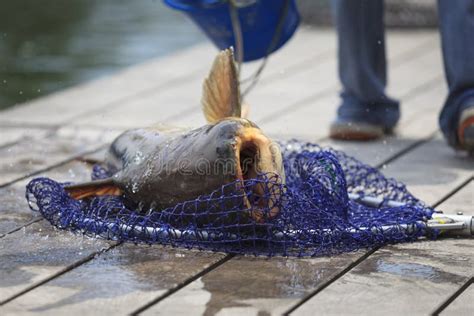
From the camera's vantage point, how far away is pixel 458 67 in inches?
189

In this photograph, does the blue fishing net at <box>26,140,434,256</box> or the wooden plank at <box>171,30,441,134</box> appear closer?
the blue fishing net at <box>26,140,434,256</box>

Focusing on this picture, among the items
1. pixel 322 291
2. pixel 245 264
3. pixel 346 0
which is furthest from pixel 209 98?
pixel 346 0

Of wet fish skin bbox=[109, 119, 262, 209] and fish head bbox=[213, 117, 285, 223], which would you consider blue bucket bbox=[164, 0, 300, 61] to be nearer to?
wet fish skin bbox=[109, 119, 262, 209]

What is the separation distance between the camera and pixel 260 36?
498cm

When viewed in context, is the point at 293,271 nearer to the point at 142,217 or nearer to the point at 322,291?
the point at 322,291

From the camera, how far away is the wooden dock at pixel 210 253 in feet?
10.2

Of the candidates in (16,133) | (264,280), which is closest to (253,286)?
(264,280)

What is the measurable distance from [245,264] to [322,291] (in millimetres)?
322

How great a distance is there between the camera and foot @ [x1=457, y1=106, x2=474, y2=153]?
4.69 meters

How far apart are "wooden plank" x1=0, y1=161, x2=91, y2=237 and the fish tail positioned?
0.17 m

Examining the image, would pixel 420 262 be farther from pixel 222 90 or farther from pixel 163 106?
pixel 163 106

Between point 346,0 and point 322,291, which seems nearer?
point 322,291

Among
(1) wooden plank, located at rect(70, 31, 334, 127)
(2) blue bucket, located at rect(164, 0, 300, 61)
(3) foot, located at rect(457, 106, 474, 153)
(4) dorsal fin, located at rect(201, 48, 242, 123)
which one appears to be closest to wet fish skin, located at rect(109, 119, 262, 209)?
(4) dorsal fin, located at rect(201, 48, 242, 123)

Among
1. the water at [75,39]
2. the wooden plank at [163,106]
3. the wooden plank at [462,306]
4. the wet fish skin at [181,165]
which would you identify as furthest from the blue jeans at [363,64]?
the water at [75,39]
